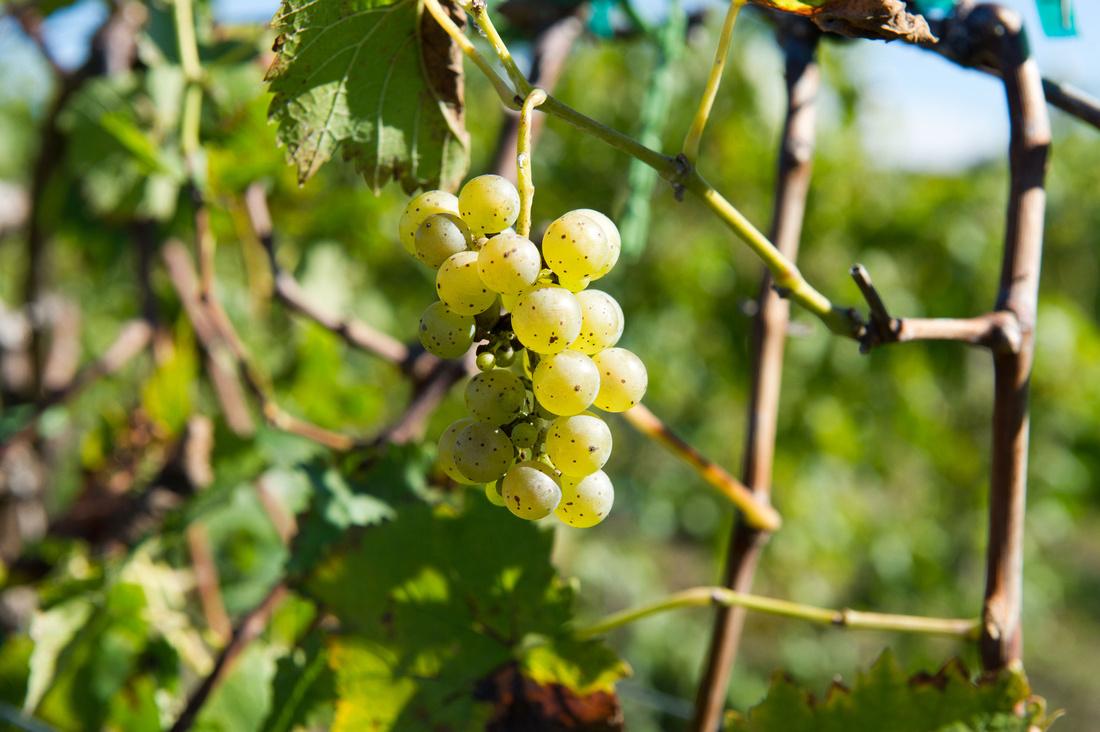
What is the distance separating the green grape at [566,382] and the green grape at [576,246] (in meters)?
0.03

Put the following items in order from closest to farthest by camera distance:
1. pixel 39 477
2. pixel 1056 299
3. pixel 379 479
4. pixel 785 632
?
pixel 379 479
pixel 39 477
pixel 1056 299
pixel 785 632

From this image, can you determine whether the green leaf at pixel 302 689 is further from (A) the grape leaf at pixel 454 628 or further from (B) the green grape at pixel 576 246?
(B) the green grape at pixel 576 246

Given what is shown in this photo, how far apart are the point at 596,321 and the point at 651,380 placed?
221 cm

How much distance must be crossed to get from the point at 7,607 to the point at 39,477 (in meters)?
0.29

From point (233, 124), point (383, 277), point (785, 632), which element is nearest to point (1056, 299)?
point (785, 632)

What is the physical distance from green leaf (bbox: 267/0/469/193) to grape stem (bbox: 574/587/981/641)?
277 mm

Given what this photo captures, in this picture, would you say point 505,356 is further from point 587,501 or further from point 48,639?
point 48,639

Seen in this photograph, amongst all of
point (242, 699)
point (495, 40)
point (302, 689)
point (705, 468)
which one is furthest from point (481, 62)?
point (242, 699)

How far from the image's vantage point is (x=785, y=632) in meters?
3.84

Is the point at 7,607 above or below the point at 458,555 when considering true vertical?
below

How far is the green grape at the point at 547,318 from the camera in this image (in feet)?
1.22

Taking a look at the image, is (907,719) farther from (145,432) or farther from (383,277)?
(383,277)

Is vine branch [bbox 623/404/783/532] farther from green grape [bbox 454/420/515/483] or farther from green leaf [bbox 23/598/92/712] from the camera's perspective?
green leaf [bbox 23/598/92/712]

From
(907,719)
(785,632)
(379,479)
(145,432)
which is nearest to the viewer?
(907,719)
